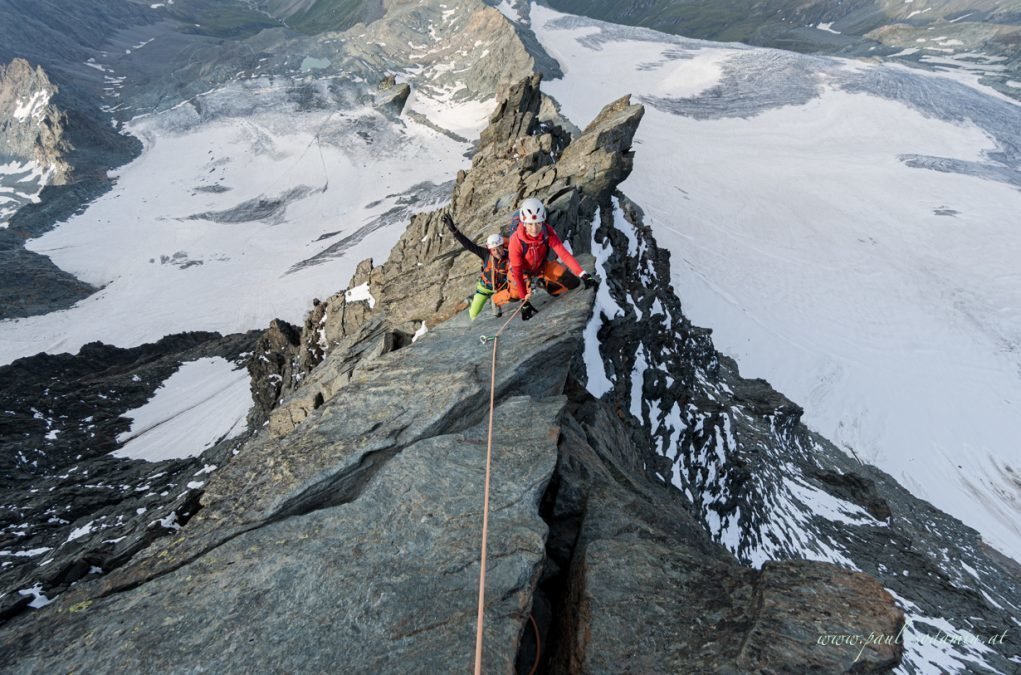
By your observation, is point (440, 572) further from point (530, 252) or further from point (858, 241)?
point (858, 241)

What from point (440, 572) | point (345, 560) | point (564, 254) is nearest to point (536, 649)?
point (440, 572)

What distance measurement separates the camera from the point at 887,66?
297ft

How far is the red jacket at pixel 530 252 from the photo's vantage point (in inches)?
367

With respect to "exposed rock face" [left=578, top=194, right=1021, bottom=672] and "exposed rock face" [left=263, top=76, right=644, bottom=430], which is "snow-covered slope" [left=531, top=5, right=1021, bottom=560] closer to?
"exposed rock face" [left=578, top=194, right=1021, bottom=672]

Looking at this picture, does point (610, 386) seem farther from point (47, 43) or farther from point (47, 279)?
point (47, 43)

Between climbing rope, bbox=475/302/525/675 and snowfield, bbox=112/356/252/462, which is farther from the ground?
climbing rope, bbox=475/302/525/675

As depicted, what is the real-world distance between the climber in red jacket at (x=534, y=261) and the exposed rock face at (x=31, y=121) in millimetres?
96422

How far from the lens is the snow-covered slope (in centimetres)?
3192

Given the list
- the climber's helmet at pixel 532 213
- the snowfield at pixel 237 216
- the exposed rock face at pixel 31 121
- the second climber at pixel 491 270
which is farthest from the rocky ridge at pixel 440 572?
the exposed rock face at pixel 31 121

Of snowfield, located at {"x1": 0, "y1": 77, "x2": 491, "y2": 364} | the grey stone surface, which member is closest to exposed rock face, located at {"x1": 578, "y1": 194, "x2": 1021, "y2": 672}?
the grey stone surface

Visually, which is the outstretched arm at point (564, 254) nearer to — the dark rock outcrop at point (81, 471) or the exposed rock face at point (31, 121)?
the dark rock outcrop at point (81, 471)

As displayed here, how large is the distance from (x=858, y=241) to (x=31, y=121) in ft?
421

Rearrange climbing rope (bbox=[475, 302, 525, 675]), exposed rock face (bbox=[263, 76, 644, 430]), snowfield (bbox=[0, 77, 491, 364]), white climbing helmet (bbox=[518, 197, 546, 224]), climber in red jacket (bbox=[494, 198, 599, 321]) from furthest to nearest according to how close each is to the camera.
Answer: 1. snowfield (bbox=[0, 77, 491, 364])
2. exposed rock face (bbox=[263, 76, 644, 430])
3. climber in red jacket (bbox=[494, 198, 599, 321])
4. white climbing helmet (bbox=[518, 197, 546, 224])
5. climbing rope (bbox=[475, 302, 525, 675])

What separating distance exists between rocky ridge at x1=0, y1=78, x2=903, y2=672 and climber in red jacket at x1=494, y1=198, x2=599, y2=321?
1442mm
